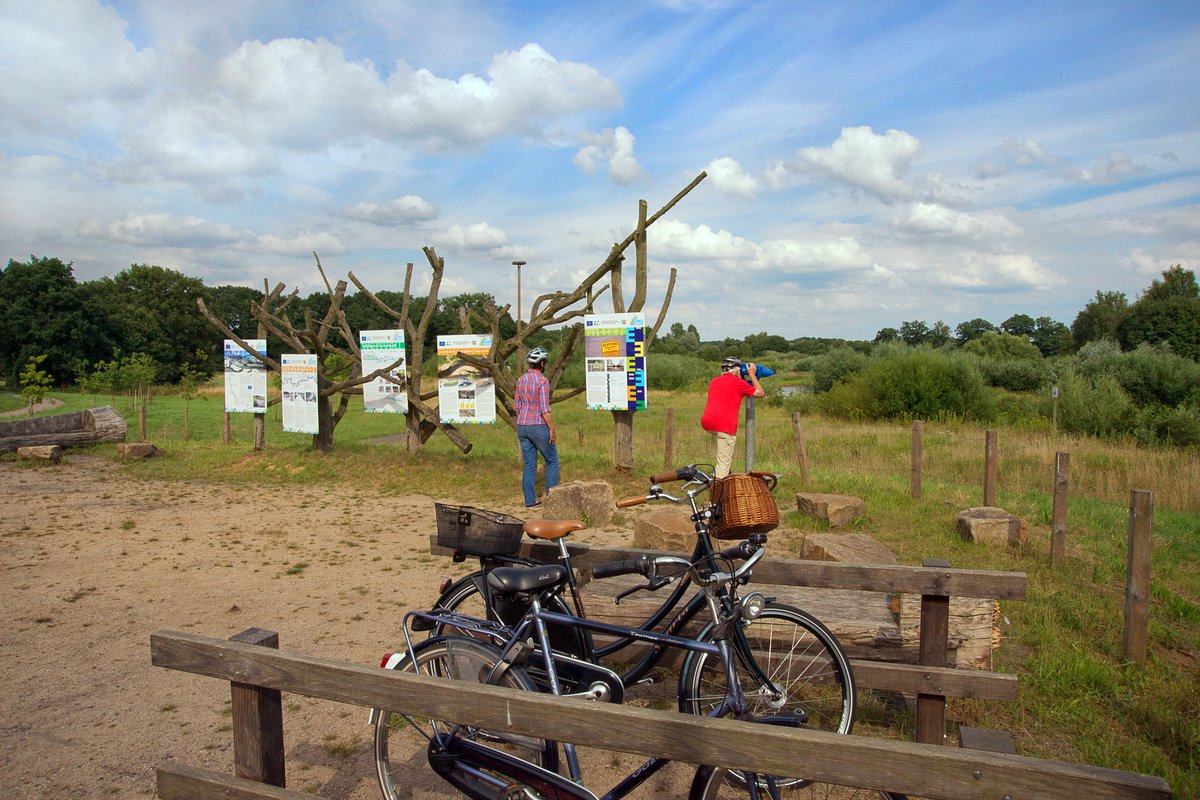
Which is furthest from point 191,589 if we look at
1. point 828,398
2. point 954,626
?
point 828,398

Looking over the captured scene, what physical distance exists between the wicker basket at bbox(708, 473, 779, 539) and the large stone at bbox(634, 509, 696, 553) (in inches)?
161

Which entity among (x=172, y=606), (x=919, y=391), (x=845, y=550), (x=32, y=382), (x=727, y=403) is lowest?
(x=172, y=606)

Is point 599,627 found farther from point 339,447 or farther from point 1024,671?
point 339,447

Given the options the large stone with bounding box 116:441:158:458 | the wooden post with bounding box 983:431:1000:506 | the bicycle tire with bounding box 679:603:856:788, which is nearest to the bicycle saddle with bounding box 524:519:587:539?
the bicycle tire with bounding box 679:603:856:788

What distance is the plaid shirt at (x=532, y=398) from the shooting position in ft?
33.4

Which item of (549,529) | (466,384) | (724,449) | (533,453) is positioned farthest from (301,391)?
(549,529)

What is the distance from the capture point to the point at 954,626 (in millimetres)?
4664

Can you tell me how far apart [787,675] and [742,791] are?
610 millimetres

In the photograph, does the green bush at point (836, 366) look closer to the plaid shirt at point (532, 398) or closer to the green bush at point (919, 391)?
the green bush at point (919, 391)

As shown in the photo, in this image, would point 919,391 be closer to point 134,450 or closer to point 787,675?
point 134,450

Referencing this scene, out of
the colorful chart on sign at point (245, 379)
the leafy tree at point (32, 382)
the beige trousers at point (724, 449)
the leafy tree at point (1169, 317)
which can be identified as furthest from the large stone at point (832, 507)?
the leafy tree at point (1169, 317)

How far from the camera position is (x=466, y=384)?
1344 centimetres

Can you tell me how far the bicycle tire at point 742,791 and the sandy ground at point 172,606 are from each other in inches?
63.7

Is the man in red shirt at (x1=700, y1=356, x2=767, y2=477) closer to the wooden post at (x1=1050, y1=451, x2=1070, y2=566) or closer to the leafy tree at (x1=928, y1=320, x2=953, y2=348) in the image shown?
the wooden post at (x1=1050, y1=451, x2=1070, y2=566)
